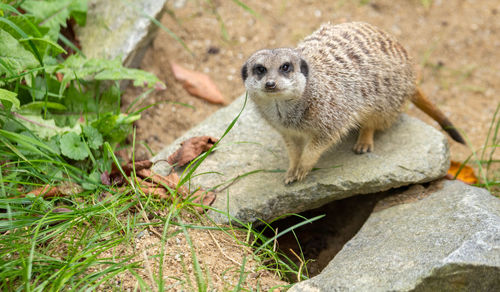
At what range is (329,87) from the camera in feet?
9.27

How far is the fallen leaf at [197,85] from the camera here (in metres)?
4.18

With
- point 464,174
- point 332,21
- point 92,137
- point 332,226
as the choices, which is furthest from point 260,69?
point 332,21

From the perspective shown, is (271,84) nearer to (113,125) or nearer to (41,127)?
(113,125)

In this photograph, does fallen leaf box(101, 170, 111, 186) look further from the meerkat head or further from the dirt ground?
the dirt ground

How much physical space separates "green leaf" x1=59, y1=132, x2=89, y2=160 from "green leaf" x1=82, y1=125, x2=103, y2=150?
0.19 feet

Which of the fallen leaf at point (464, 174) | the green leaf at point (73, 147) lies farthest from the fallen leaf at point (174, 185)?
the fallen leaf at point (464, 174)

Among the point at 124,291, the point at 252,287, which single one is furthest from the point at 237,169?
the point at 124,291

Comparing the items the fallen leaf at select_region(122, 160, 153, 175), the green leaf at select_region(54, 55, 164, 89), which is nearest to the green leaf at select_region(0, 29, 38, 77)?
the green leaf at select_region(54, 55, 164, 89)

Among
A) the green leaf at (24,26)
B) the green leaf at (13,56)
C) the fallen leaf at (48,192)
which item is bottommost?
the fallen leaf at (48,192)

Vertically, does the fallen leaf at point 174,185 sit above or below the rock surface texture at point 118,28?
below

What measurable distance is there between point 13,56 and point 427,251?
245cm

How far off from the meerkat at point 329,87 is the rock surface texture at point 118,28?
4.33ft

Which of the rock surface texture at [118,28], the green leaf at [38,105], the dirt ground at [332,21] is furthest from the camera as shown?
the dirt ground at [332,21]

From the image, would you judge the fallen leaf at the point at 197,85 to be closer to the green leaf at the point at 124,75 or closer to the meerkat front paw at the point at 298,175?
the green leaf at the point at 124,75
